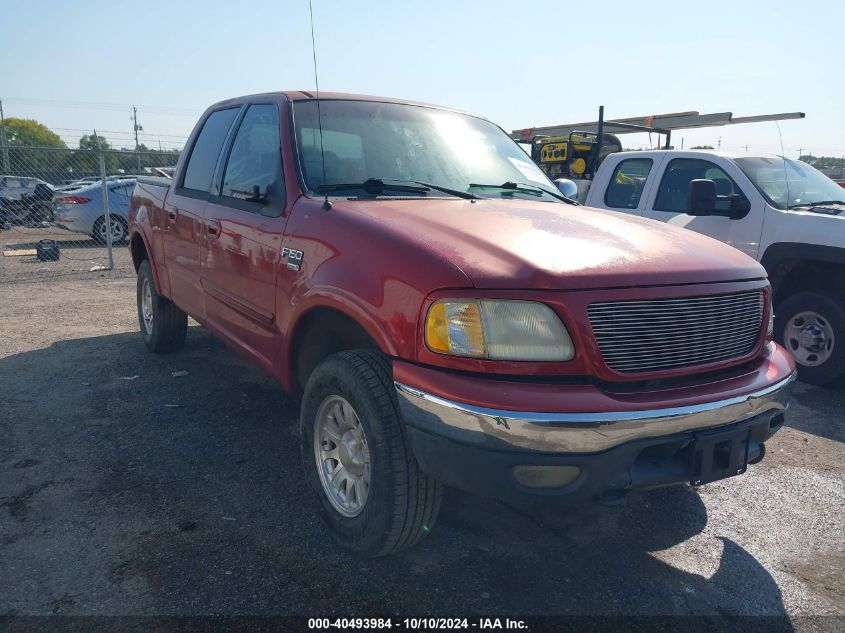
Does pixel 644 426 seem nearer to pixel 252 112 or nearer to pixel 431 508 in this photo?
pixel 431 508

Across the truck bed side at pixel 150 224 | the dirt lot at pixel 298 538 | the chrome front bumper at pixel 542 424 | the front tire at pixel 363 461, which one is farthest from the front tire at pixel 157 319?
the chrome front bumper at pixel 542 424

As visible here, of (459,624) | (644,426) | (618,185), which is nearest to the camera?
(644,426)

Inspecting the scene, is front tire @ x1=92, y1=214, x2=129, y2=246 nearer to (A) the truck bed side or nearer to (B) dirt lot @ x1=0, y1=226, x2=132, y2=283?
(B) dirt lot @ x1=0, y1=226, x2=132, y2=283

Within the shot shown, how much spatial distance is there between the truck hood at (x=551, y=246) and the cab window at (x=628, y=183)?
11.6 ft

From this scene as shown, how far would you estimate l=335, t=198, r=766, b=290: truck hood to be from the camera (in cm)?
229

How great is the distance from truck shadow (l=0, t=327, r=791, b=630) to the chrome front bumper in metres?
0.74

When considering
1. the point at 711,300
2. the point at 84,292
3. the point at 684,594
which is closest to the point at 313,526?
the point at 684,594

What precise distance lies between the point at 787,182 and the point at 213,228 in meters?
4.85

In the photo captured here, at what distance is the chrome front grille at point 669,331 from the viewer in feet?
7.48

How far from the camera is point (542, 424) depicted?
212 cm

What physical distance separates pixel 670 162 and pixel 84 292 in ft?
24.6

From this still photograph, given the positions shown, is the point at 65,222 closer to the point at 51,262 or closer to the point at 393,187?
the point at 51,262

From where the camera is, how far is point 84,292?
8.93m

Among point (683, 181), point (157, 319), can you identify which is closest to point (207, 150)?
point (157, 319)
